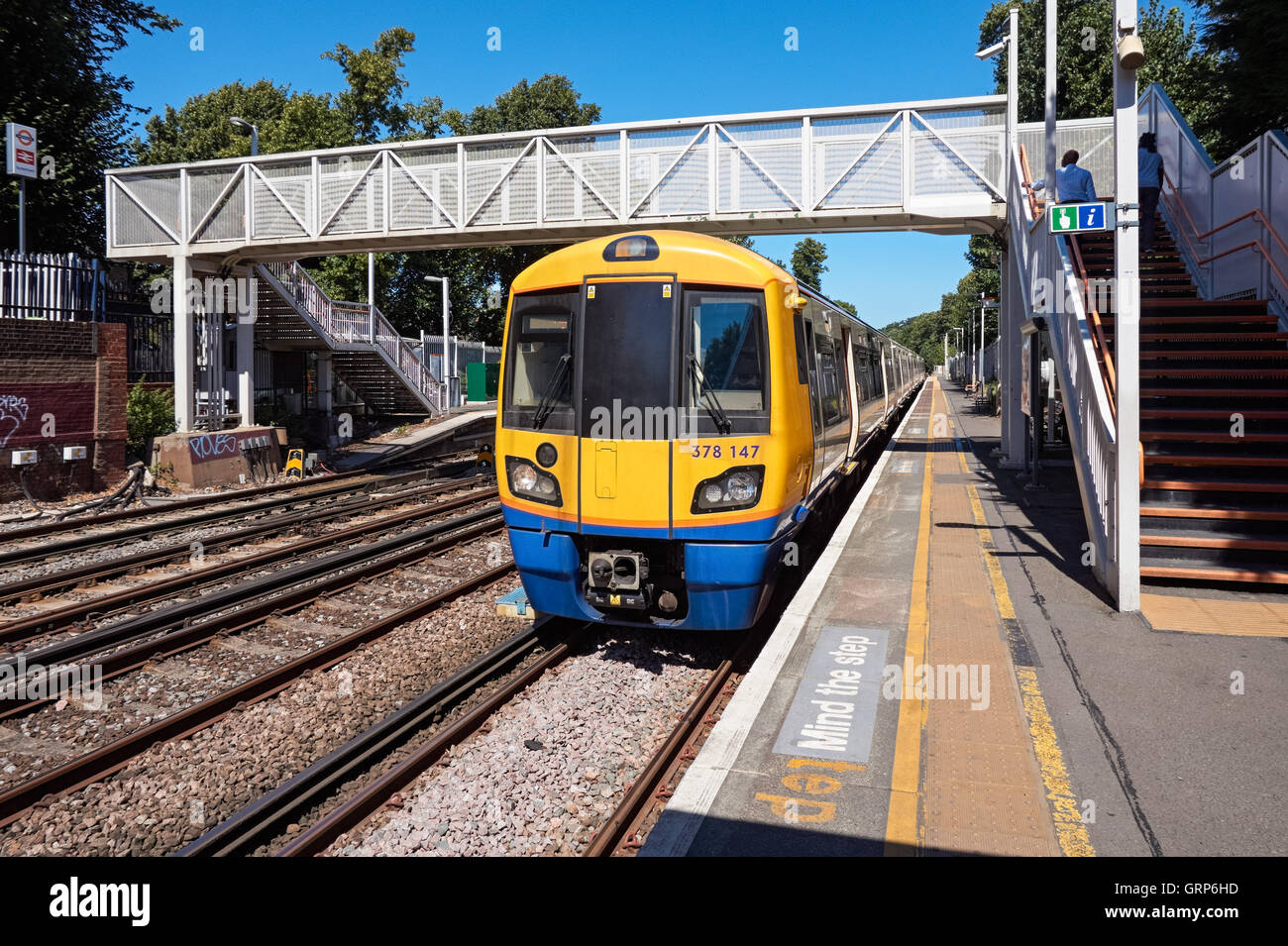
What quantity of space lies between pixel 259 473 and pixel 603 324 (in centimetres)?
1420

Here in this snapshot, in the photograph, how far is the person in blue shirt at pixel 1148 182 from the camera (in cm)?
1135

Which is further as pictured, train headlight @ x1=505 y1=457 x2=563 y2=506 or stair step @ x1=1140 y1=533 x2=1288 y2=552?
stair step @ x1=1140 y1=533 x2=1288 y2=552

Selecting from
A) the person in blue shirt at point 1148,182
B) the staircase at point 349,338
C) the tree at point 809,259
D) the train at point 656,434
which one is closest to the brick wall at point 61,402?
the staircase at point 349,338

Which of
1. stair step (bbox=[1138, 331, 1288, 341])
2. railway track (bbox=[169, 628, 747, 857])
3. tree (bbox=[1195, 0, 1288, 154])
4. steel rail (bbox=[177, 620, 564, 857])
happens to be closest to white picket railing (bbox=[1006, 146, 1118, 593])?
stair step (bbox=[1138, 331, 1288, 341])

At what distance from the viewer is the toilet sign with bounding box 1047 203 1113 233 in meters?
6.91

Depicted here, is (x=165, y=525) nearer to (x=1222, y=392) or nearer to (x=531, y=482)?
(x=531, y=482)

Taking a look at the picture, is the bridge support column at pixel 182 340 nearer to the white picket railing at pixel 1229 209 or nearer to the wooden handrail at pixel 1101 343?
the wooden handrail at pixel 1101 343

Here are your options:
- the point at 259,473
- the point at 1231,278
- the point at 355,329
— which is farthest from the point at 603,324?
the point at 355,329

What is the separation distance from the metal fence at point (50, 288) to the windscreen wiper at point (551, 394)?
43.0 ft

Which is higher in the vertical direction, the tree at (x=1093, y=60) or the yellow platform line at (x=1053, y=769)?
the tree at (x=1093, y=60)

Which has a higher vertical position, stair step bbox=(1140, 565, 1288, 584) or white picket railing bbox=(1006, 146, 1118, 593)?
white picket railing bbox=(1006, 146, 1118, 593)

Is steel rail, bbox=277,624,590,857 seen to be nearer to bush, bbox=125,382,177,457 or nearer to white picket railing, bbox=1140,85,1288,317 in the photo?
white picket railing, bbox=1140,85,1288,317

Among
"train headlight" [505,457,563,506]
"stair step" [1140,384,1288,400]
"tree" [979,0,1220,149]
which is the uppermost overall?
"tree" [979,0,1220,149]

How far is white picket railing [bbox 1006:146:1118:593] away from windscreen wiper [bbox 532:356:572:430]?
177 inches
